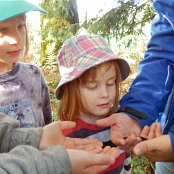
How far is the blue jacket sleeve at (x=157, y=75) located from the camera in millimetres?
1872

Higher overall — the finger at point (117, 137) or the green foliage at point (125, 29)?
the green foliage at point (125, 29)

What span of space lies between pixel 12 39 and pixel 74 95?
530 mm

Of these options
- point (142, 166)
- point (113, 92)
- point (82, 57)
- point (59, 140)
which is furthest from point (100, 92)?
point (142, 166)

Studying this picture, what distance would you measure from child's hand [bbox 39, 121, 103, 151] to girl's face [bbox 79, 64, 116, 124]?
1.18ft

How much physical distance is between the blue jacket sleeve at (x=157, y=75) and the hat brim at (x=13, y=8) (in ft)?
2.54

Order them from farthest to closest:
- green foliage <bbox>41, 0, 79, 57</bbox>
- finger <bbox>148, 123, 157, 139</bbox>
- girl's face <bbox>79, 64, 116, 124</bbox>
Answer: green foliage <bbox>41, 0, 79, 57</bbox> < girl's face <bbox>79, 64, 116, 124</bbox> < finger <bbox>148, 123, 157, 139</bbox>

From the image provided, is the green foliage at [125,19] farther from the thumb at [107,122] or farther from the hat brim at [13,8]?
the thumb at [107,122]

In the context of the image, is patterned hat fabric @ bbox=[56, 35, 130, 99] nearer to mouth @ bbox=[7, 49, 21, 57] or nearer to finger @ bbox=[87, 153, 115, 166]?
mouth @ bbox=[7, 49, 21, 57]

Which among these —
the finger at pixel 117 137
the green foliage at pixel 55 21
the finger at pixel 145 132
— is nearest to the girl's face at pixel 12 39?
the finger at pixel 117 137

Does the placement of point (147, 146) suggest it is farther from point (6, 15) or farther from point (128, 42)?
point (128, 42)

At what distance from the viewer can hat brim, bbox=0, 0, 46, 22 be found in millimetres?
1926

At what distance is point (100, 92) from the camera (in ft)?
6.31

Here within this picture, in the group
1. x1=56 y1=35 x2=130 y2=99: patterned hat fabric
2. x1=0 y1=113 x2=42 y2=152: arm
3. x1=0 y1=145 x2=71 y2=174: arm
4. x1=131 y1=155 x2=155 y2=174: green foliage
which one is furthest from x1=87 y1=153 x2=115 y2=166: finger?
x1=131 y1=155 x2=155 y2=174: green foliage

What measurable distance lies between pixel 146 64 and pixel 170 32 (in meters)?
0.24
